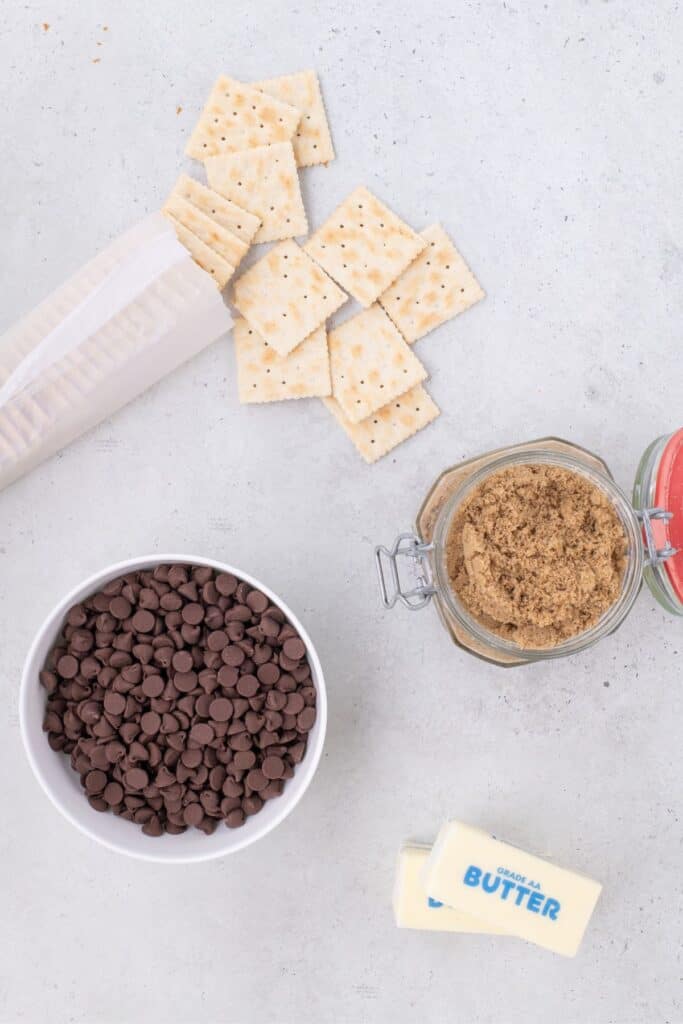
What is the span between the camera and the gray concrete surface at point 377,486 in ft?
4.30

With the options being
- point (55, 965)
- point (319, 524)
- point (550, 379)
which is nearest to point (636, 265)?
point (550, 379)

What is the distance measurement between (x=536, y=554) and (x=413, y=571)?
294 mm

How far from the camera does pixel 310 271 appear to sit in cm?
130

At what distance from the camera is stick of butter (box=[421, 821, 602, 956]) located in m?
1.17

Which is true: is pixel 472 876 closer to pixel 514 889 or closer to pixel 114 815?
pixel 514 889

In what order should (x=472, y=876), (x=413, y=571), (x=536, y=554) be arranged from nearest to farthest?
(x=536, y=554) < (x=472, y=876) < (x=413, y=571)

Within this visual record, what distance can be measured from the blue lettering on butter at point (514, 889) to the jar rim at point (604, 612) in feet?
1.10

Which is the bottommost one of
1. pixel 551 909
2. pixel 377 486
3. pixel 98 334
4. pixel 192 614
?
pixel 551 909

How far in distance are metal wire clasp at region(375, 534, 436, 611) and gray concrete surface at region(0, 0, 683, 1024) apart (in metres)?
0.05

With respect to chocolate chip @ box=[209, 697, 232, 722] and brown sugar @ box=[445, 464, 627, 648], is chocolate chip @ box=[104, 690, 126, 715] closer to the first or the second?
chocolate chip @ box=[209, 697, 232, 722]

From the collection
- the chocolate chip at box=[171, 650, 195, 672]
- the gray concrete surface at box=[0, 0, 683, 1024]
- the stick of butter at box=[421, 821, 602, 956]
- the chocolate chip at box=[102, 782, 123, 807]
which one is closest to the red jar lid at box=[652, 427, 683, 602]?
the gray concrete surface at box=[0, 0, 683, 1024]

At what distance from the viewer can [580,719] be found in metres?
1.31

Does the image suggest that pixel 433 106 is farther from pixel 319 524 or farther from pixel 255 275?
pixel 319 524

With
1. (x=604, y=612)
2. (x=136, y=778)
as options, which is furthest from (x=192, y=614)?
(x=604, y=612)
